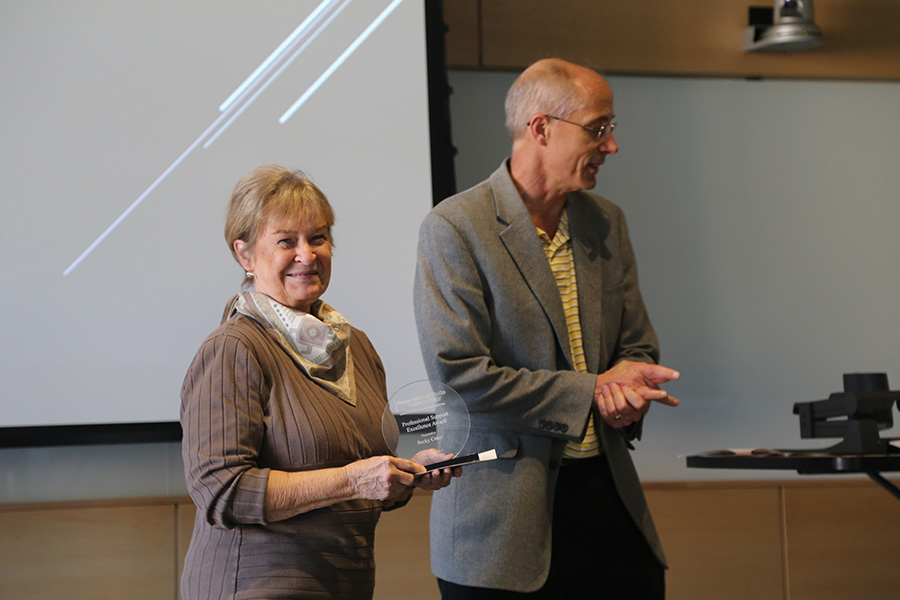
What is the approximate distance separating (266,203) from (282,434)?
0.40m

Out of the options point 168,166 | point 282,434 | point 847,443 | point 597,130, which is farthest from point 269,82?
point 847,443

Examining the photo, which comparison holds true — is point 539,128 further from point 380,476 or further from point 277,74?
point 277,74

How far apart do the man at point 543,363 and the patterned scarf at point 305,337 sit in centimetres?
35

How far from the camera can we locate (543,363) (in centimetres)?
195

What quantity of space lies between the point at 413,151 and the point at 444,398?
166cm

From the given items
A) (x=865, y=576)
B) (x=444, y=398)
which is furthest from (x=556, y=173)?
(x=865, y=576)

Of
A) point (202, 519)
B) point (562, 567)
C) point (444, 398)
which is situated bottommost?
point (562, 567)

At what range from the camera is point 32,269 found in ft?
9.14

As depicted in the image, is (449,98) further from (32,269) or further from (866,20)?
(866,20)

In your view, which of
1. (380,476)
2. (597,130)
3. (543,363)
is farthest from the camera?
(597,130)

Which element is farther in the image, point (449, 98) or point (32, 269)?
point (449, 98)

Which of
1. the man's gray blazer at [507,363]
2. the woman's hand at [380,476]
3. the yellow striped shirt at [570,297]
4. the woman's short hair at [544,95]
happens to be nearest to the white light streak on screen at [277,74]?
the woman's short hair at [544,95]

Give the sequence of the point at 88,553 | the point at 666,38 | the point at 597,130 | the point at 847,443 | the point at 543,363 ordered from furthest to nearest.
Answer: the point at 666,38, the point at 88,553, the point at 597,130, the point at 543,363, the point at 847,443

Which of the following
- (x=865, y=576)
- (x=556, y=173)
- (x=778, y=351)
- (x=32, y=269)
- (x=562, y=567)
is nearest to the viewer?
(x=562, y=567)
